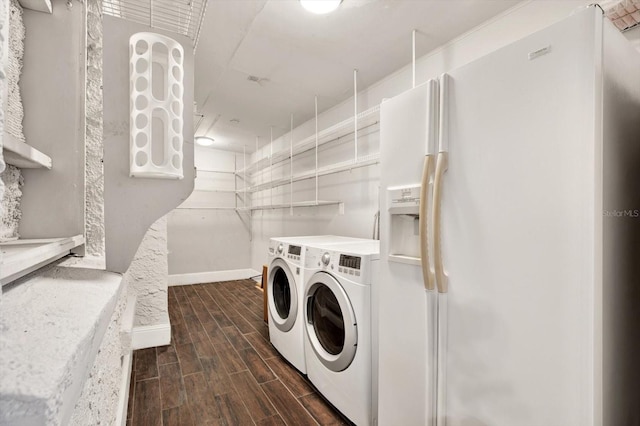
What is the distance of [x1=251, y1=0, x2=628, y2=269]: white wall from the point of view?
160cm

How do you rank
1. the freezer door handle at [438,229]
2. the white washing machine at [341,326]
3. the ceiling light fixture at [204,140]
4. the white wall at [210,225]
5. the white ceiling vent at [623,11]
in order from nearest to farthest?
1. the freezer door handle at [438,229]
2. the white ceiling vent at [623,11]
3. the white washing machine at [341,326]
4. the ceiling light fixture at [204,140]
5. the white wall at [210,225]

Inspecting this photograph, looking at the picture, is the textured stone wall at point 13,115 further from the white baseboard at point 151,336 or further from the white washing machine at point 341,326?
the white baseboard at point 151,336

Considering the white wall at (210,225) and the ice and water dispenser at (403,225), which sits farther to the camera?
the white wall at (210,225)

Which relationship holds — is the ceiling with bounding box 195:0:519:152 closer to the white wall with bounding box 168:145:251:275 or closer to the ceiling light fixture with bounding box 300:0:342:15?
the ceiling light fixture with bounding box 300:0:342:15

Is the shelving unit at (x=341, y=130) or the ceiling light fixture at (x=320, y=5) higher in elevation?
the ceiling light fixture at (x=320, y=5)

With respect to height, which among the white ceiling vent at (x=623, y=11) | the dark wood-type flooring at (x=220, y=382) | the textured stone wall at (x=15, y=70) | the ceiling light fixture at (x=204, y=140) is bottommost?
the dark wood-type flooring at (x=220, y=382)

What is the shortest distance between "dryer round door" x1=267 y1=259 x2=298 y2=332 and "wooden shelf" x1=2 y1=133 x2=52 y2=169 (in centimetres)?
164

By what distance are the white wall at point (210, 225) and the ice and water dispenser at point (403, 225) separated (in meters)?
4.18

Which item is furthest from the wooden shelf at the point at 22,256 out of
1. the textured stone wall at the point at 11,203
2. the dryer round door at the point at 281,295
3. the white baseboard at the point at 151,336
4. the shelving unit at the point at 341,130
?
the white baseboard at the point at 151,336

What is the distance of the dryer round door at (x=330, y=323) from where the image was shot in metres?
1.57

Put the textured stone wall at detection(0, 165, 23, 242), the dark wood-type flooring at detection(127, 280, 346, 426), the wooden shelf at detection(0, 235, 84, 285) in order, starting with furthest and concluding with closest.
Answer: the dark wood-type flooring at detection(127, 280, 346, 426), the textured stone wall at detection(0, 165, 23, 242), the wooden shelf at detection(0, 235, 84, 285)

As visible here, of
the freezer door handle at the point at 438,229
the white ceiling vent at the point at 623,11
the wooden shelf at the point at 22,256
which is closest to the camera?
the wooden shelf at the point at 22,256

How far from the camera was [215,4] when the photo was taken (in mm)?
1673

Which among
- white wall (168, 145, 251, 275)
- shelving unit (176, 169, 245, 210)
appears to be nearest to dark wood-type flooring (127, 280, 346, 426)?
white wall (168, 145, 251, 275)
